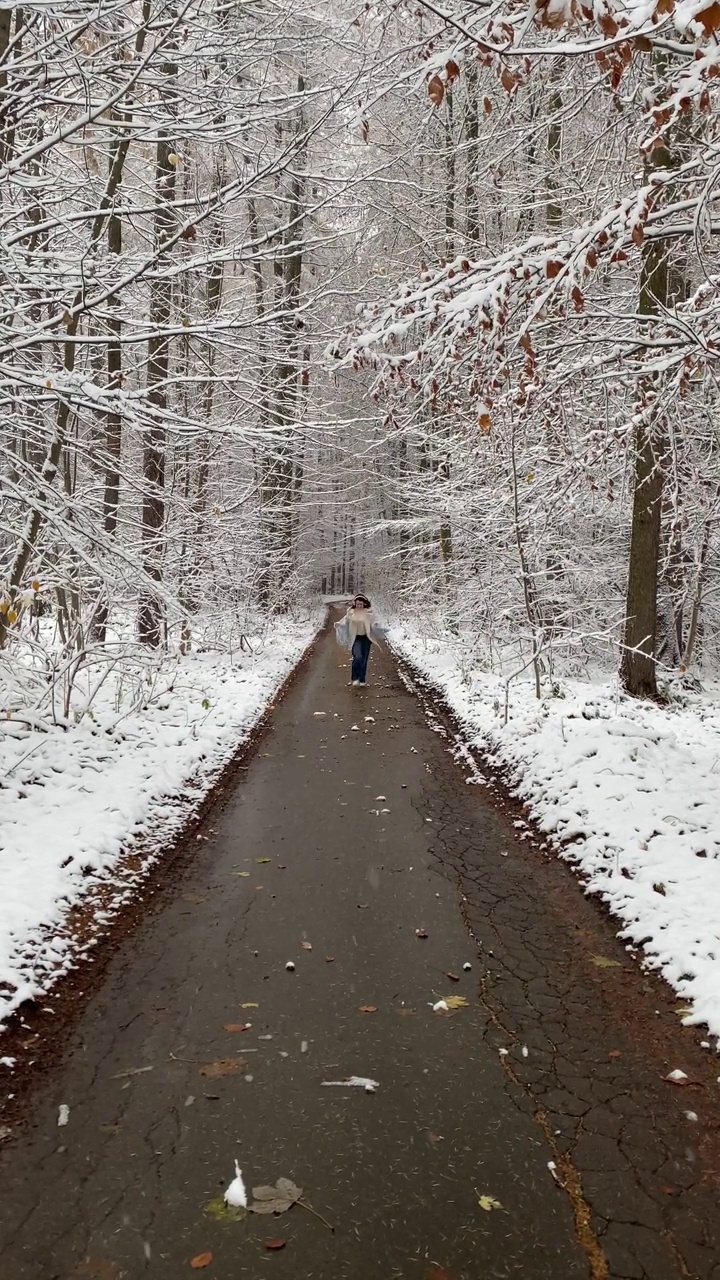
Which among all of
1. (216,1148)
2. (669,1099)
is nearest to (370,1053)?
(216,1148)

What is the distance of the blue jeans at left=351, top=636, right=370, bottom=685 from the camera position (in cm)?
1588

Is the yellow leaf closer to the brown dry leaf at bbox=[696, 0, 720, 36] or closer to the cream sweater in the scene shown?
the brown dry leaf at bbox=[696, 0, 720, 36]

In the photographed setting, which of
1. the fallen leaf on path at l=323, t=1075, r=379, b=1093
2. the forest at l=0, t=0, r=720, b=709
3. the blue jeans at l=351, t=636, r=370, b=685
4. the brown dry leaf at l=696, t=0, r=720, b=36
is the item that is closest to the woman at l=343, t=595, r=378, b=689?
the blue jeans at l=351, t=636, r=370, b=685

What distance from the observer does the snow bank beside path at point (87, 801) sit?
4859mm

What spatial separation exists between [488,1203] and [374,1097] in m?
0.77

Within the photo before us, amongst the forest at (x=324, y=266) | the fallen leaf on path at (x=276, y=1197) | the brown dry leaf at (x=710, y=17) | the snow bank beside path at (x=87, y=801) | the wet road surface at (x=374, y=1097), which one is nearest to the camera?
the brown dry leaf at (x=710, y=17)

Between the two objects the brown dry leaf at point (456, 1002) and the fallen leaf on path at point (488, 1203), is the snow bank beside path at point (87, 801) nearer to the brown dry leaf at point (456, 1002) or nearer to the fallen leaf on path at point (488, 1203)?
the brown dry leaf at point (456, 1002)

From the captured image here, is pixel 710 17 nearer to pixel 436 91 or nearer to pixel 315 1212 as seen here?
pixel 436 91

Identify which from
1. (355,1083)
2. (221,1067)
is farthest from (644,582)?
(221,1067)

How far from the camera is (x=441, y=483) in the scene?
16.7m

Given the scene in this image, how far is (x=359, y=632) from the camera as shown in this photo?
52.0 feet

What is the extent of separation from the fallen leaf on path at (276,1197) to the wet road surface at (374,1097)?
5 cm

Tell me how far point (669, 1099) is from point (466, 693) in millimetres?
10768

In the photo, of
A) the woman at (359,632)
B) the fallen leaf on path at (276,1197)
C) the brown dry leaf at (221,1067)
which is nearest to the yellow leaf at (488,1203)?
the fallen leaf on path at (276,1197)
